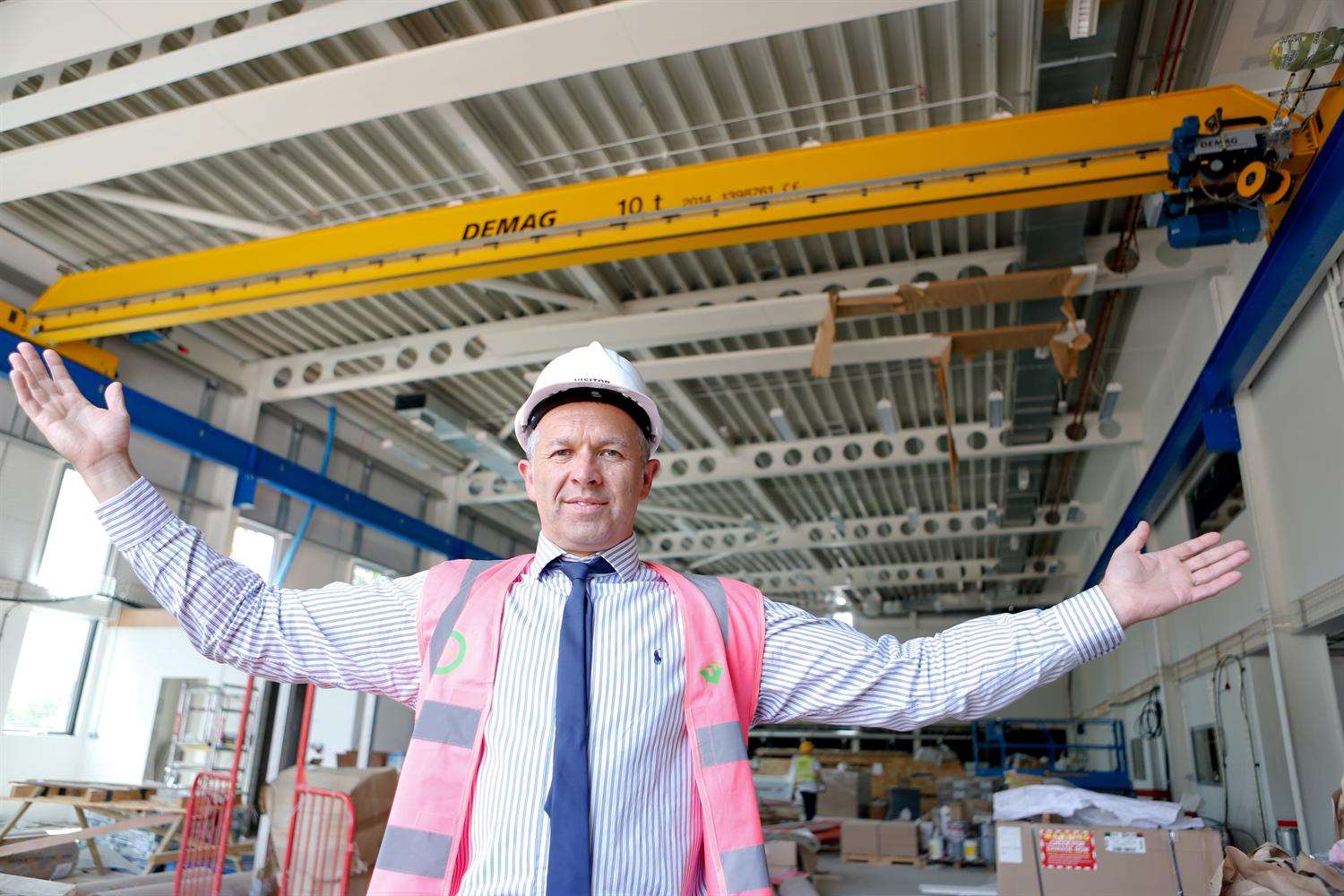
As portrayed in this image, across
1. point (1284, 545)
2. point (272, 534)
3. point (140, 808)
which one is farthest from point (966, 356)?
point (272, 534)

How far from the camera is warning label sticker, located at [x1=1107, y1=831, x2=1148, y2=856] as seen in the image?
5418 mm

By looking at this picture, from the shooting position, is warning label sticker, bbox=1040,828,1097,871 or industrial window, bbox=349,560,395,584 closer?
warning label sticker, bbox=1040,828,1097,871

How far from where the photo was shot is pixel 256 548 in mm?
13703

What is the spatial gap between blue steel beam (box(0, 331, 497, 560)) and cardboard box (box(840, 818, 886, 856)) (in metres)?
5.15

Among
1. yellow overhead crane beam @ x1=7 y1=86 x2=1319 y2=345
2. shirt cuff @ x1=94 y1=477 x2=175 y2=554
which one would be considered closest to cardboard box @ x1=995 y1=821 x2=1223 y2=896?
yellow overhead crane beam @ x1=7 y1=86 x2=1319 y2=345

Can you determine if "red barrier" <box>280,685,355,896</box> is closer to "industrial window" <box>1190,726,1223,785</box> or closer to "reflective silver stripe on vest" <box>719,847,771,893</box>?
"reflective silver stripe on vest" <box>719,847,771,893</box>

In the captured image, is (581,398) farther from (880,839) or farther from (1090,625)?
(880,839)

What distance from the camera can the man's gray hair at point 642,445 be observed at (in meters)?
1.91

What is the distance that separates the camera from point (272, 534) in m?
13.9

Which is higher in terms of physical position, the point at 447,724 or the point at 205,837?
the point at 447,724

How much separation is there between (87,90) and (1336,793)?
338 inches

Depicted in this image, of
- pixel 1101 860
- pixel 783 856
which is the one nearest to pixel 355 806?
pixel 783 856

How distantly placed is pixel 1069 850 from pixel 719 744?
195 inches

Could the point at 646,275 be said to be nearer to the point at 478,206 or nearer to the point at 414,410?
the point at 478,206
